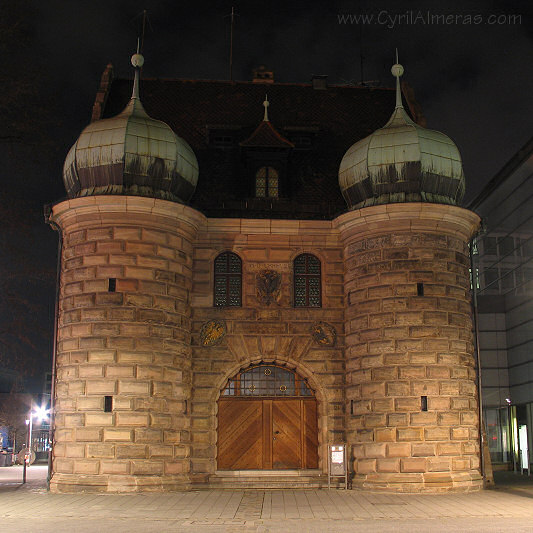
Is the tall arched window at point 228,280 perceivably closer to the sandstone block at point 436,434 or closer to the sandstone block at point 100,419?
the sandstone block at point 100,419

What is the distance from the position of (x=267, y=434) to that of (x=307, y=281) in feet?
15.2

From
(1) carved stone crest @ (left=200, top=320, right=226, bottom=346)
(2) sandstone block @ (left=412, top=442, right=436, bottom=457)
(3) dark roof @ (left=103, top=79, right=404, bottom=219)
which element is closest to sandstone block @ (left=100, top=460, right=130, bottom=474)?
(1) carved stone crest @ (left=200, top=320, right=226, bottom=346)

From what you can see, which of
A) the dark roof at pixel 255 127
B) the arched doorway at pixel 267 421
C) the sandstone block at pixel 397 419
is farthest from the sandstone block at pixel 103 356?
the sandstone block at pixel 397 419

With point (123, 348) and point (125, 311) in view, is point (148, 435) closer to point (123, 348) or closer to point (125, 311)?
point (123, 348)

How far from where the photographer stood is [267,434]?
23016mm

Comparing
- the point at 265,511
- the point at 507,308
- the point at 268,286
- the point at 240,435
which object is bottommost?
the point at 265,511

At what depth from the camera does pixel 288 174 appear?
Result: 2523 centimetres

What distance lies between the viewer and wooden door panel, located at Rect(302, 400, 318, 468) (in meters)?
22.9

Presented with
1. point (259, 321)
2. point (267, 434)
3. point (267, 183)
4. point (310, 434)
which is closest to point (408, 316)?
point (259, 321)

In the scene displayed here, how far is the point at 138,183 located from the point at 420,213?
25.7ft

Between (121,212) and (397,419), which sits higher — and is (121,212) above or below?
above

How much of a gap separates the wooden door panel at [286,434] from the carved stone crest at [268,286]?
2992mm

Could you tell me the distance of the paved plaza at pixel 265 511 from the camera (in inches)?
576

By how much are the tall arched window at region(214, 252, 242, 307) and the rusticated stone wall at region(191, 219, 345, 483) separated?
8.0 inches
